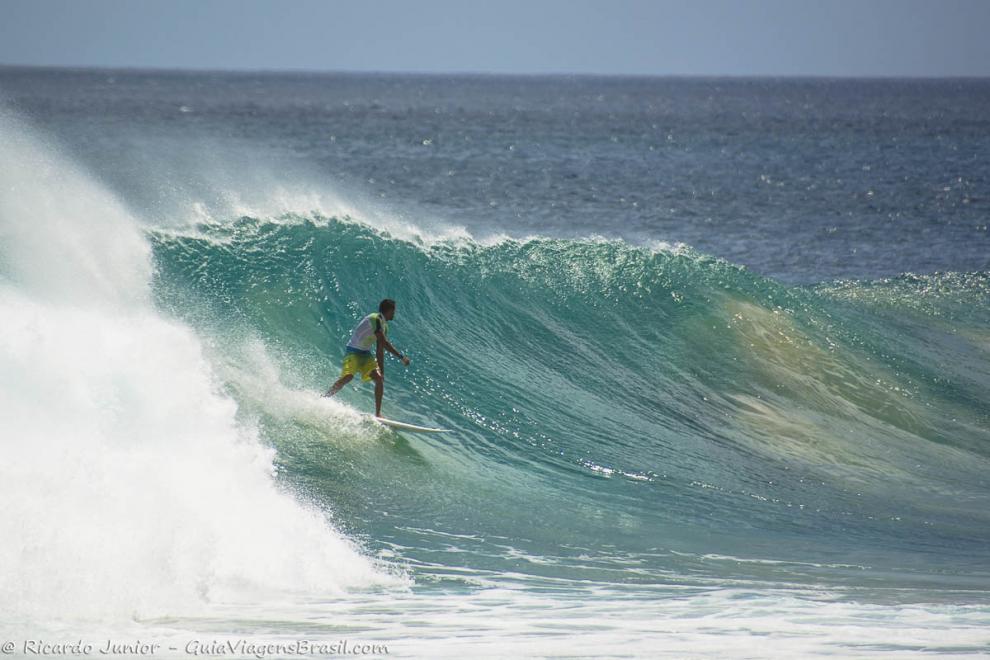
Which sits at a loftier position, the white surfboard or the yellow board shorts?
the yellow board shorts

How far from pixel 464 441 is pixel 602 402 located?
208 cm

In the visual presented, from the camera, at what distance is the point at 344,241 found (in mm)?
14648

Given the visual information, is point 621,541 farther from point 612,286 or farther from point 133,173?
point 133,173

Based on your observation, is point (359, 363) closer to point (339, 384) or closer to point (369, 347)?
point (369, 347)

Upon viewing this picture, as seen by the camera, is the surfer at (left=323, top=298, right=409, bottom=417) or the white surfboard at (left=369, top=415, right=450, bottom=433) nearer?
the surfer at (left=323, top=298, right=409, bottom=417)

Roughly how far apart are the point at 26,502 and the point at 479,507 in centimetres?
342

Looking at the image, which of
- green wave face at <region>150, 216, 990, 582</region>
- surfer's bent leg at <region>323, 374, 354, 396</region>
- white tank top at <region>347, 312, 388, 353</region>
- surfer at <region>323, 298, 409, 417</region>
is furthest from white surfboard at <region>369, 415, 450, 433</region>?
white tank top at <region>347, 312, 388, 353</region>

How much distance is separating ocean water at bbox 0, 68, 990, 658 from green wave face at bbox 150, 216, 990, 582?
0.04 m

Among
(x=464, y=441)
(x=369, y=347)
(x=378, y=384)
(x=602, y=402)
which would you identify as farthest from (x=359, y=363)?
(x=602, y=402)

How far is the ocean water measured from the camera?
269 inches

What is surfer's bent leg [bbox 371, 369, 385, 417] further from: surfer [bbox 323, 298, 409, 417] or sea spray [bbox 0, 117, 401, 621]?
sea spray [bbox 0, 117, 401, 621]

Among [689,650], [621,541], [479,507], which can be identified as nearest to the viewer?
[689,650]

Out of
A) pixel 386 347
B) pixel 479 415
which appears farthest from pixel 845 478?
pixel 386 347

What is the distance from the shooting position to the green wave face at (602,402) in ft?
29.2
